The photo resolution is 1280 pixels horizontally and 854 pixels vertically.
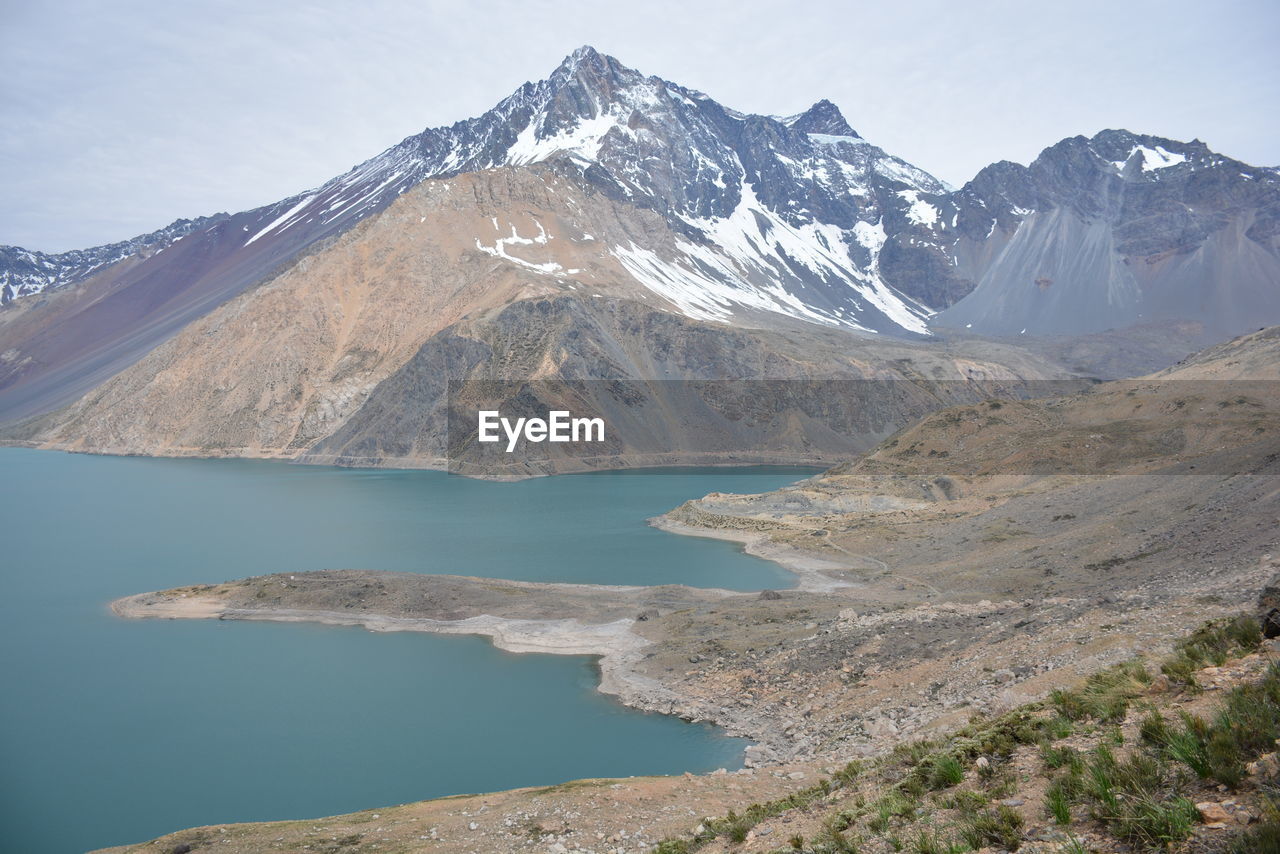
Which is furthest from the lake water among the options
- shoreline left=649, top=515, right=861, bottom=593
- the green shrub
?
the green shrub

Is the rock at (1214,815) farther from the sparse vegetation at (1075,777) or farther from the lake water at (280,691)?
the lake water at (280,691)

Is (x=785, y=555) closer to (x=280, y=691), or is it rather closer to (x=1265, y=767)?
(x=280, y=691)

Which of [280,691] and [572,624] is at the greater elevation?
[572,624]

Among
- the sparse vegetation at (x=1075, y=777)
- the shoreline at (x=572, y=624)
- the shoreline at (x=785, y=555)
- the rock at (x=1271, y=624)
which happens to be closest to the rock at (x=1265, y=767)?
the sparse vegetation at (x=1075, y=777)

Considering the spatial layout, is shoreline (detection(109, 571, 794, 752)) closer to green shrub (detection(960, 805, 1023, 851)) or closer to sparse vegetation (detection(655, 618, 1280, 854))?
sparse vegetation (detection(655, 618, 1280, 854))

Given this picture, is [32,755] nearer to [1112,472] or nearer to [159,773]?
[159,773]

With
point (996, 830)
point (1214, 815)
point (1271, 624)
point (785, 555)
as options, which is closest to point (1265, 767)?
point (1214, 815)
